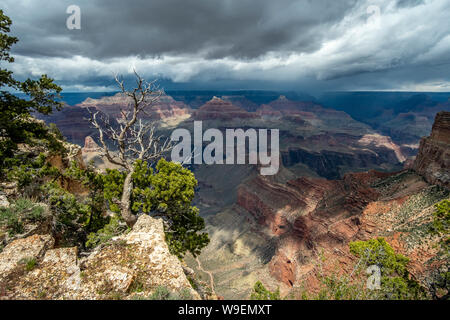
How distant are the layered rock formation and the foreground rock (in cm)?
4504

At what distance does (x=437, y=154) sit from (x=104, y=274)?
177ft

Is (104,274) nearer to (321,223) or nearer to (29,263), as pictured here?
(29,263)

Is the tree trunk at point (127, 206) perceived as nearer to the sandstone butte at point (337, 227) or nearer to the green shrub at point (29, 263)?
the green shrub at point (29, 263)

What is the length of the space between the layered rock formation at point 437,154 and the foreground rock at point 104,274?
45.0 metres

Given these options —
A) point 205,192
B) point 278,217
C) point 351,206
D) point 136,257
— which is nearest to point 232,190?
point 205,192

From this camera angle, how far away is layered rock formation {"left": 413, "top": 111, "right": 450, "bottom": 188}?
121 feet

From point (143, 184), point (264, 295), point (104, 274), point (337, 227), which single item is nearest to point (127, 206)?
point (143, 184)

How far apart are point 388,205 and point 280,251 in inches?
932

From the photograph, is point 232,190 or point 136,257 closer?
point 136,257

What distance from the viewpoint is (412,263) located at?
23.0m

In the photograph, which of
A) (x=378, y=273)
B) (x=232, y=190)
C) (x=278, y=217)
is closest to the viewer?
(x=378, y=273)

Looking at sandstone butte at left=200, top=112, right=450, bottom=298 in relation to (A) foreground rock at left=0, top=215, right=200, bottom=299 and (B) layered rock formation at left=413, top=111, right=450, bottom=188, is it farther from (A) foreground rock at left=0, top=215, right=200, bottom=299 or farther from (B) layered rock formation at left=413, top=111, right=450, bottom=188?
(A) foreground rock at left=0, top=215, right=200, bottom=299

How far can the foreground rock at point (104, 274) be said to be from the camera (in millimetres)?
7656

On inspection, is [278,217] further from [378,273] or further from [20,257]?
[20,257]
